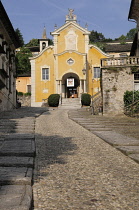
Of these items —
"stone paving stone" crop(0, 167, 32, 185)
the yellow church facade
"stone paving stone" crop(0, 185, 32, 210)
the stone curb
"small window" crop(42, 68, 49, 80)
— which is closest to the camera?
"stone paving stone" crop(0, 185, 32, 210)

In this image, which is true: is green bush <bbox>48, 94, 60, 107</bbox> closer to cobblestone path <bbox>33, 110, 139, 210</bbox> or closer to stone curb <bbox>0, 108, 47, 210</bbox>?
cobblestone path <bbox>33, 110, 139, 210</bbox>

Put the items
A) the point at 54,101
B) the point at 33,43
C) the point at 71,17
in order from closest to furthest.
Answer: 1. the point at 54,101
2. the point at 71,17
3. the point at 33,43

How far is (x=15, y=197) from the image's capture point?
3.20m

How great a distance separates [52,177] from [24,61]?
59.1 meters

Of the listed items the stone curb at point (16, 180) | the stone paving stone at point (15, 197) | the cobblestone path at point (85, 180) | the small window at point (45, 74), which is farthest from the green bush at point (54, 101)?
the stone paving stone at point (15, 197)

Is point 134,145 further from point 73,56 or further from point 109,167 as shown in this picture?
point 73,56

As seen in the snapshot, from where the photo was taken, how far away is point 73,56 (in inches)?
1506

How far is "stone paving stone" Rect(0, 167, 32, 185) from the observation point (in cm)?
380

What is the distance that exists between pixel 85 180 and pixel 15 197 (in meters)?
1.41

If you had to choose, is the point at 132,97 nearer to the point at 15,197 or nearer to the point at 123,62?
the point at 123,62

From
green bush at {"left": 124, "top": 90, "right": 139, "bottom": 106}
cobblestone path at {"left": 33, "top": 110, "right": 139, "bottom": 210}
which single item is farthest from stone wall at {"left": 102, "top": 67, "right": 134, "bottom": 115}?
cobblestone path at {"left": 33, "top": 110, "right": 139, "bottom": 210}

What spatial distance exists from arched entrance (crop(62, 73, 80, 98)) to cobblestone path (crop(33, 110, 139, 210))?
107ft

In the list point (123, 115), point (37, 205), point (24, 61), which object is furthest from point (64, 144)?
point (24, 61)

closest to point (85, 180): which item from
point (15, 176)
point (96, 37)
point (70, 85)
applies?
point (15, 176)
